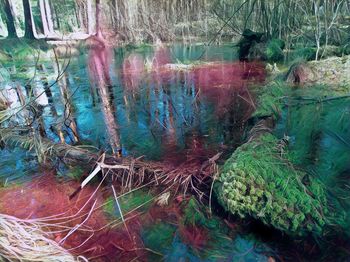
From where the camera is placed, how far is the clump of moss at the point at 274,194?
2.72 meters

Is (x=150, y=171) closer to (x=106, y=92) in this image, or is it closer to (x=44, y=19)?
(x=106, y=92)

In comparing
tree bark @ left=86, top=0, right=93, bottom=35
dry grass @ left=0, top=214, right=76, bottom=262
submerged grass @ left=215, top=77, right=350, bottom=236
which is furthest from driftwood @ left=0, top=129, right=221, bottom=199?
tree bark @ left=86, top=0, right=93, bottom=35

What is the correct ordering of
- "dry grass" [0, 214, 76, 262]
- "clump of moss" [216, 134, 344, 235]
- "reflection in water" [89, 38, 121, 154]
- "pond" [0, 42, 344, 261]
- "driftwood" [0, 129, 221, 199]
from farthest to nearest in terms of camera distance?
1. "reflection in water" [89, 38, 121, 154]
2. "driftwood" [0, 129, 221, 199]
3. "pond" [0, 42, 344, 261]
4. "clump of moss" [216, 134, 344, 235]
5. "dry grass" [0, 214, 76, 262]

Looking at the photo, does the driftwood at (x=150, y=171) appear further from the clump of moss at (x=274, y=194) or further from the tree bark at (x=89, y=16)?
the tree bark at (x=89, y=16)

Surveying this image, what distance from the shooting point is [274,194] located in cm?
284

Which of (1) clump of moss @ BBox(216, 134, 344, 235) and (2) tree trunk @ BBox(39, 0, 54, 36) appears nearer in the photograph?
(1) clump of moss @ BBox(216, 134, 344, 235)

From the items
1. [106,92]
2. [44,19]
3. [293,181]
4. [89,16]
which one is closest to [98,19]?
[89,16]

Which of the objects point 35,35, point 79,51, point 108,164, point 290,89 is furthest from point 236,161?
point 35,35

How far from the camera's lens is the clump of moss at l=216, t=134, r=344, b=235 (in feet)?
8.93

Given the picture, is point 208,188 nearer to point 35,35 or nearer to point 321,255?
point 321,255

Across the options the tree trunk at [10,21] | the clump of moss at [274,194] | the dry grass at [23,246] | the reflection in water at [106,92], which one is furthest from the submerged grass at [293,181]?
the tree trunk at [10,21]

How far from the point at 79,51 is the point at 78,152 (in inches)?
617

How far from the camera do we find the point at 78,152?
422 centimetres

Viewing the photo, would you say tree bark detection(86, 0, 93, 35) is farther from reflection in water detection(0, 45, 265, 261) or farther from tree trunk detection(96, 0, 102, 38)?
reflection in water detection(0, 45, 265, 261)
